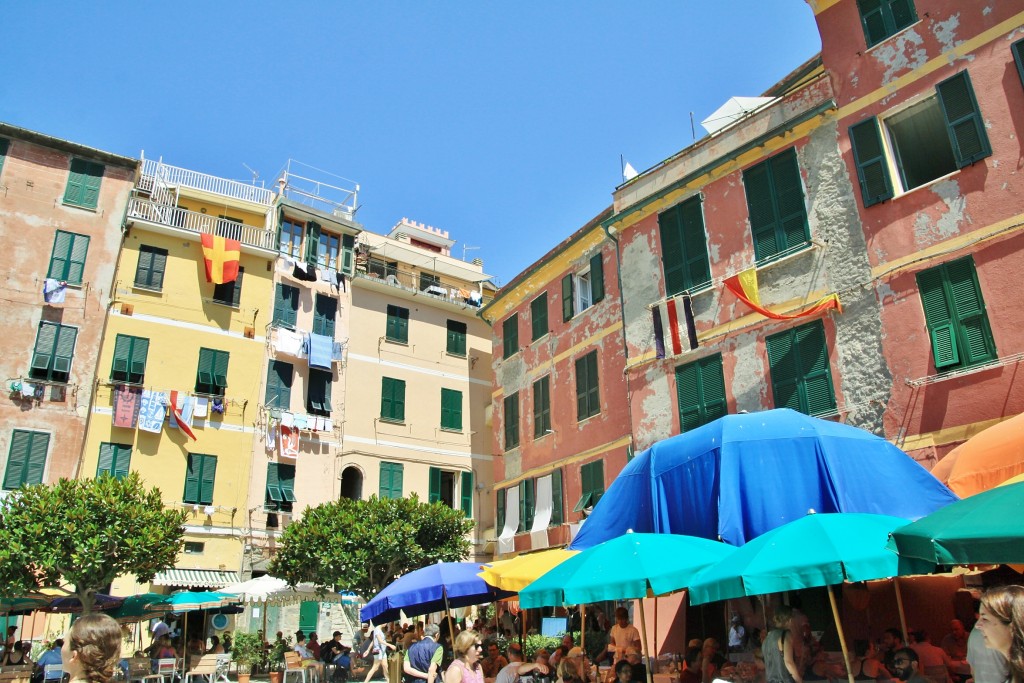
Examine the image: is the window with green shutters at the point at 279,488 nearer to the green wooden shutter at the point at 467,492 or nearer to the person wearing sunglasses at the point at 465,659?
the green wooden shutter at the point at 467,492

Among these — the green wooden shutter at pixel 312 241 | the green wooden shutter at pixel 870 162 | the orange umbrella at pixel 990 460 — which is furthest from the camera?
the green wooden shutter at pixel 312 241

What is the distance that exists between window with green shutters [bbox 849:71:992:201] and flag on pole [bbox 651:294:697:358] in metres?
4.20

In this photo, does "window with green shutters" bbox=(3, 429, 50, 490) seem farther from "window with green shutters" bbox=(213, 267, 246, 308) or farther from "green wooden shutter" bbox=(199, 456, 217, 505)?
"window with green shutters" bbox=(213, 267, 246, 308)

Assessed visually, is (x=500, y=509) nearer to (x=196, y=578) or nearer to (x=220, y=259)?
(x=196, y=578)

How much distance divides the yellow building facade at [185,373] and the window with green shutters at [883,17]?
1973cm

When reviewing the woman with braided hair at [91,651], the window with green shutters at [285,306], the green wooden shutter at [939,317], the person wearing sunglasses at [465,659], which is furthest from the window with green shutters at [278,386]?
the woman with braided hair at [91,651]

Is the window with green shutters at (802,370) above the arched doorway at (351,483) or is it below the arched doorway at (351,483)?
below

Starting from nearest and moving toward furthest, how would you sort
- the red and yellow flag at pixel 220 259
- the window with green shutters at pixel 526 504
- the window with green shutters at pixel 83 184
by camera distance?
1. the window with green shutters at pixel 526 504
2. the window with green shutters at pixel 83 184
3. the red and yellow flag at pixel 220 259

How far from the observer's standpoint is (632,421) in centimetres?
1739

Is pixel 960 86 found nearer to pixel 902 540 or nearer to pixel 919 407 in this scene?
pixel 919 407

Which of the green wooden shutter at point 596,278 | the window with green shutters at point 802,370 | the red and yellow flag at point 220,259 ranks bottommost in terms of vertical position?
the window with green shutters at point 802,370

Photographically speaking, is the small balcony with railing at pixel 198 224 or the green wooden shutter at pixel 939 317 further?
the small balcony with railing at pixel 198 224

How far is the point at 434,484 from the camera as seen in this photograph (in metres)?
27.8

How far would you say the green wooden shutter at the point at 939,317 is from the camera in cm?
1180
